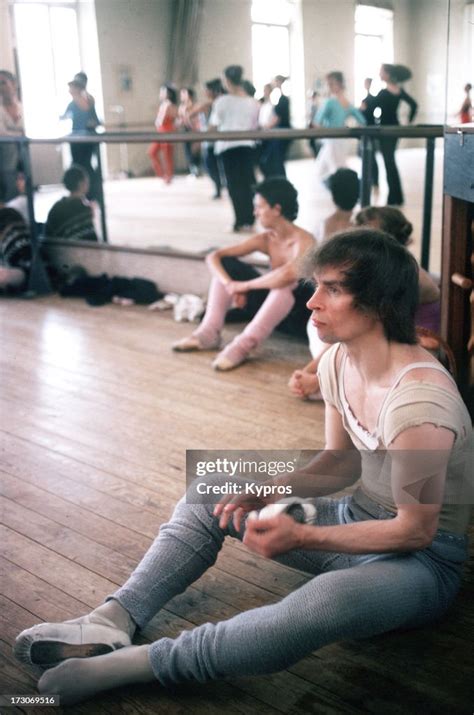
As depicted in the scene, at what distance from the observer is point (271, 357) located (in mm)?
3396

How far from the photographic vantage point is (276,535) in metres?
1.21

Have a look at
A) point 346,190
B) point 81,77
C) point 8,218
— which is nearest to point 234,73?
point 81,77

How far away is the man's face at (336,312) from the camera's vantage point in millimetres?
1267

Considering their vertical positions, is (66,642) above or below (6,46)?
below

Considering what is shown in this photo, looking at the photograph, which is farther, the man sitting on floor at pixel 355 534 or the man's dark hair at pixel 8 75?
the man's dark hair at pixel 8 75

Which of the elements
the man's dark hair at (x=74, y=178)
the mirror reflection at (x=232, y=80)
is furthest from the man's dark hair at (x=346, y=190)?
the man's dark hair at (x=74, y=178)

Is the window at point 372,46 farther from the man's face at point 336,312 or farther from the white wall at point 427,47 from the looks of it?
the man's face at point 336,312

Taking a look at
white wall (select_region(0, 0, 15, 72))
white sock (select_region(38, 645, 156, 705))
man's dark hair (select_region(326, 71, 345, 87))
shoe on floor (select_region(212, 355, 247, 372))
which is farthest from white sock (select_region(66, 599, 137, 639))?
white wall (select_region(0, 0, 15, 72))

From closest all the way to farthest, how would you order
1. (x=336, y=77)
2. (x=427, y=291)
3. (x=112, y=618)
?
(x=112, y=618) < (x=427, y=291) < (x=336, y=77)

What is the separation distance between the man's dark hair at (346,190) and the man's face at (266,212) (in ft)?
1.21

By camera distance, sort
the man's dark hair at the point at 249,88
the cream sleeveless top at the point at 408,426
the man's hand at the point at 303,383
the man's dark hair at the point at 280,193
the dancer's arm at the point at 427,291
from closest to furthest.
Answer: the cream sleeveless top at the point at 408,426, the dancer's arm at the point at 427,291, the man's hand at the point at 303,383, the man's dark hair at the point at 280,193, the man's dark hair at the point at 249,88

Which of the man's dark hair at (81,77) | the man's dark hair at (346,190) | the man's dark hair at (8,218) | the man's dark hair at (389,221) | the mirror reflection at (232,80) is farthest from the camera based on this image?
the man's dark hair at (81,77)

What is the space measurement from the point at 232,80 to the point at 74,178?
1.22m

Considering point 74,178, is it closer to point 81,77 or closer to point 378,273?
point 81,77
